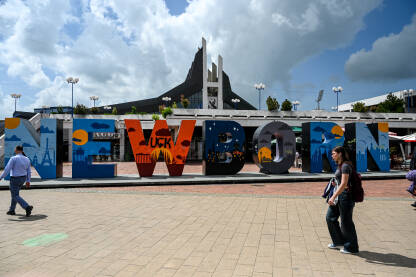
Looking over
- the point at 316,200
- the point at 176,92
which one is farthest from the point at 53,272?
the point at 176,92

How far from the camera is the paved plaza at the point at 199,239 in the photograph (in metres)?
4.05

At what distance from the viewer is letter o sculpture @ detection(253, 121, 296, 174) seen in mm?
16298

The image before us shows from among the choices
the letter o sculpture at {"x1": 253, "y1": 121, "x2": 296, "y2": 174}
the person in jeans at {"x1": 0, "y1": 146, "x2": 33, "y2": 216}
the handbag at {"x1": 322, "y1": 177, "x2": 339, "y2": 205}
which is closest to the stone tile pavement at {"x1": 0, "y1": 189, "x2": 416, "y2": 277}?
the person in jeans at {"x1": 0, "y1": 146, "x2": 33, "y2": 216}

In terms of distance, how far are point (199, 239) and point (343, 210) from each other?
8.32 feet

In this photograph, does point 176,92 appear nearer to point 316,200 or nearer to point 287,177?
point 287,177

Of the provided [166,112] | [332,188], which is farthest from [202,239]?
[166,112]

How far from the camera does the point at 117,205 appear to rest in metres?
8.38

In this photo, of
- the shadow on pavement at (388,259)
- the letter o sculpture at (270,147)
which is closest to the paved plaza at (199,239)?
the shadow on pavement at (388,259)

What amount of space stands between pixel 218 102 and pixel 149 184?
45507 millimetres

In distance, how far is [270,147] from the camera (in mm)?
16328

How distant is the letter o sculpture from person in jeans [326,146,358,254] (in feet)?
37.8

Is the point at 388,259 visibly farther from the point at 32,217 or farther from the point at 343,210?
the point at 32,217

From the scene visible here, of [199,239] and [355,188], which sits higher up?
[355,188]

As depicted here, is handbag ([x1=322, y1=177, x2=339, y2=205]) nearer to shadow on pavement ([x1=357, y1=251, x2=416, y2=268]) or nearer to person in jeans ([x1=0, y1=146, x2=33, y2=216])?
shadow on pavement ([x1=357, y1=251, x2=416, y2=268])
